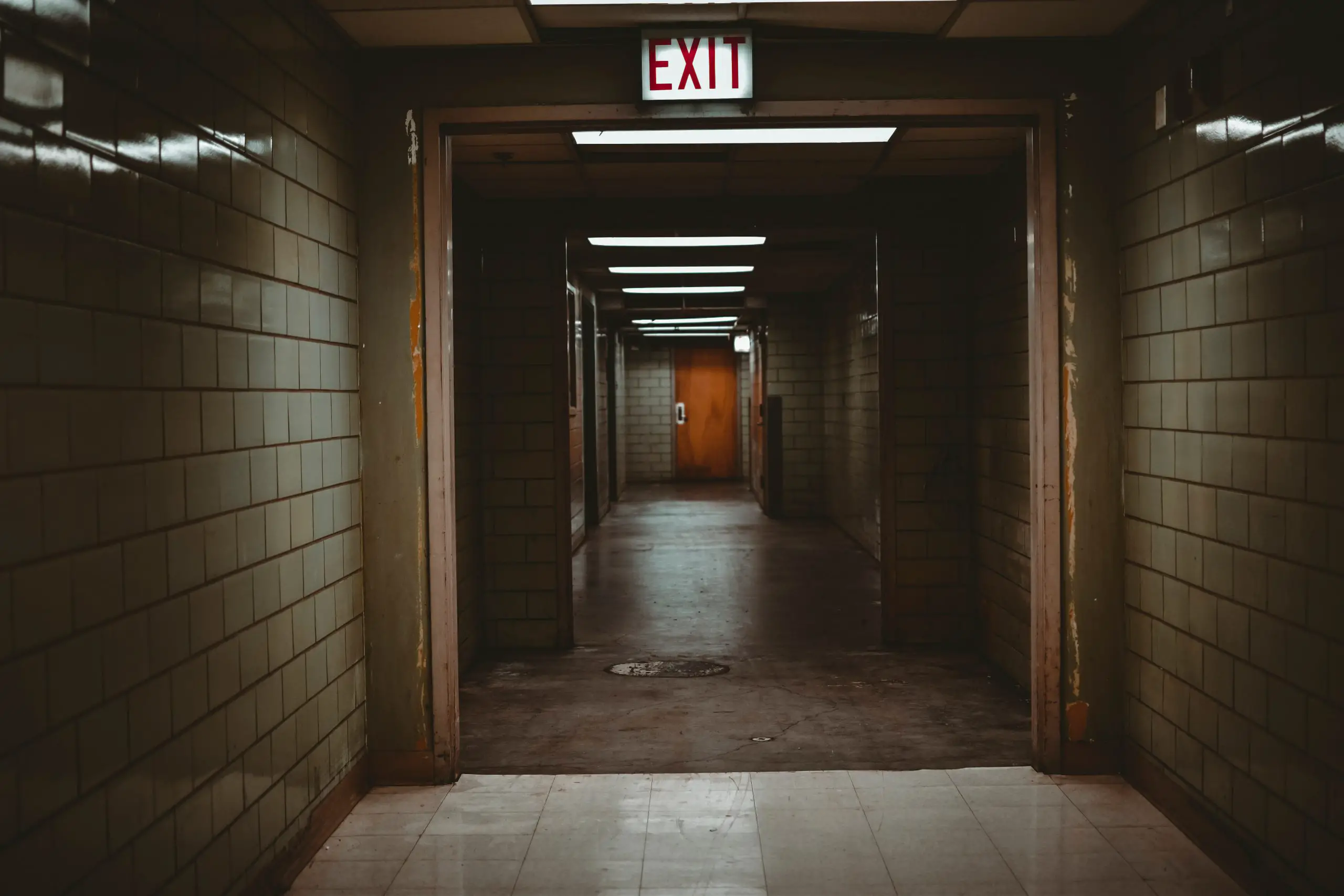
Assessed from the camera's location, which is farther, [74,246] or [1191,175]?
[1191,175]

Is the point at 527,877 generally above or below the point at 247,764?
below

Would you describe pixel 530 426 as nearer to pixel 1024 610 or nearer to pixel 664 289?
pixel 1024 610

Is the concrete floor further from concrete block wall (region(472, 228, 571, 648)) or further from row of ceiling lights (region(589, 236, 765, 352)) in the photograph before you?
row of ceiling lights (region(589, 236, 765, 352))

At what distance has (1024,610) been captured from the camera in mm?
5230

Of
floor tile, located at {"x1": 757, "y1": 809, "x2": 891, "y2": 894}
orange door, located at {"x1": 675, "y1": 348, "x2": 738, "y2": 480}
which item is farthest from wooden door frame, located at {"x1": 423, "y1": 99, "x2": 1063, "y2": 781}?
orange door, located at {"x1": 675, "y1": 348, "x2": 738, "y2": 480}

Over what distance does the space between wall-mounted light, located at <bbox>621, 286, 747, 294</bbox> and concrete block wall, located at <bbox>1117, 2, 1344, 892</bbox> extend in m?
7.23

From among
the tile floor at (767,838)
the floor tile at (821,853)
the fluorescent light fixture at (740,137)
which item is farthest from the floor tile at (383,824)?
the fluorescent light fixture at (740,137)

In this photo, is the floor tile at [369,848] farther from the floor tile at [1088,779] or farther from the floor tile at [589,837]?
the floor tile at [1088,779]

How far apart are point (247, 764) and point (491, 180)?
11.9ft

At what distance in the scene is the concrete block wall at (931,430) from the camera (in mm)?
6305

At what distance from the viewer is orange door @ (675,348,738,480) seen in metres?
19.0

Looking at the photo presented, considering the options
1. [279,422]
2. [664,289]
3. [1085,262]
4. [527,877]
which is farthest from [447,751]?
[664,289]

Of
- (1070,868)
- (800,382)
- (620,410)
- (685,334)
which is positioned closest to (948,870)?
(1070,868)

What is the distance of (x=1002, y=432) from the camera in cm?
557
